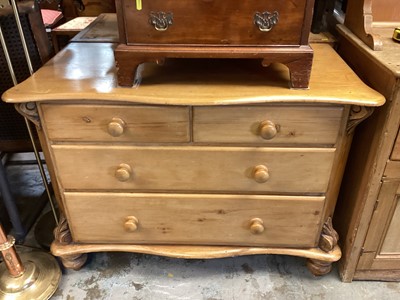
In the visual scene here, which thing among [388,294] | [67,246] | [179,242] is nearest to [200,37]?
[179,242]

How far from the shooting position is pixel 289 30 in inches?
38.6

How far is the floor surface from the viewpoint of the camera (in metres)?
1.34

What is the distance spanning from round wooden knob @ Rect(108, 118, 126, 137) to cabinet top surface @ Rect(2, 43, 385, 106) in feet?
0.25

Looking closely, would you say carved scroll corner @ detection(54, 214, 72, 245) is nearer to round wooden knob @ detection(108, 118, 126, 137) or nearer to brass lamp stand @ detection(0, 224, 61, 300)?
brass lamp stand @ detection(0, 224, 61, 300)

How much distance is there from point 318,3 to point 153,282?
3.91ft

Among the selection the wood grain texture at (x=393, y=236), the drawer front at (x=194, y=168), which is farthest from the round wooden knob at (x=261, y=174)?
the wood grain texture at (x=393, y=236)

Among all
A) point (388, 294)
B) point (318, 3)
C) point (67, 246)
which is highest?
point (318, 3)

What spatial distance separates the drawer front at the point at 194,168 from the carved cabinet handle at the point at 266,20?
13.5 inches

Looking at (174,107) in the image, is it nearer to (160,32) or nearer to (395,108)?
(160,32)

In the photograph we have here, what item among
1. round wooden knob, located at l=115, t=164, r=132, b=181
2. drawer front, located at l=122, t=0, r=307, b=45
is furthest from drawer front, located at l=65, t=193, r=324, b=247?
drawer front, located at l=122, t=0, r=307, b=45

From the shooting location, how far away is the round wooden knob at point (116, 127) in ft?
3.36

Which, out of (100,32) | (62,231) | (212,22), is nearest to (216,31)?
(212,22)

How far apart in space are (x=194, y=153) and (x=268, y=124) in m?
0.23

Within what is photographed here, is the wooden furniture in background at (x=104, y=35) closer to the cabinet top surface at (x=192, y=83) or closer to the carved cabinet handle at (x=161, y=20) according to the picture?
the cabinet top surface at (x=192, y=83)
